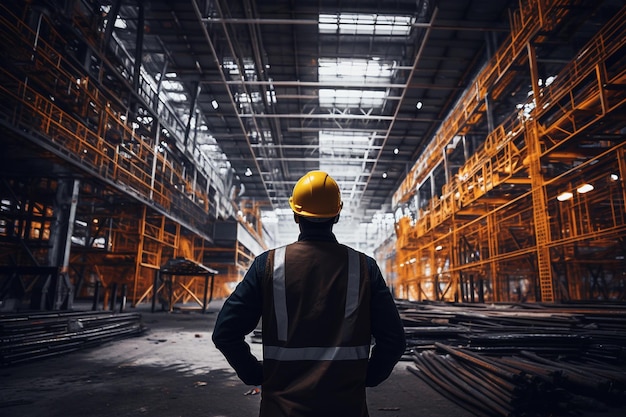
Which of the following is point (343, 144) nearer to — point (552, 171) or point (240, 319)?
point (552, 171)

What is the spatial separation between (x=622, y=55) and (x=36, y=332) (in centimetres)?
1327

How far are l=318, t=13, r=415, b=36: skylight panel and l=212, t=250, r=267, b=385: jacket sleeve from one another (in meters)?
16.0

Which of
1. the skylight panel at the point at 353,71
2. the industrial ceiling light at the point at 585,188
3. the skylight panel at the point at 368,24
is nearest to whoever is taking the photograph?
the industrial ceiling light at the point at 585,188

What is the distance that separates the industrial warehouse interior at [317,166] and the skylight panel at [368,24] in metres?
0.10

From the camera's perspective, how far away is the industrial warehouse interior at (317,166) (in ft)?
15.3

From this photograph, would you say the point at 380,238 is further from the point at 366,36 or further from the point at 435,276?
the point at 366,36

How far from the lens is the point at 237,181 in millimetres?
34281

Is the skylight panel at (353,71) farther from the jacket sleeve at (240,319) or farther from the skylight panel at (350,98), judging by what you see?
the jacket sleeve at (240,319)

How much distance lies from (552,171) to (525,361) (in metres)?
10.9

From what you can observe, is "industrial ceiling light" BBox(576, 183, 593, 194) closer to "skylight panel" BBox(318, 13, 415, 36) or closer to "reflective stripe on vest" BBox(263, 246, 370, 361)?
"skylight panel" BBox(318, 13, 415, 36)

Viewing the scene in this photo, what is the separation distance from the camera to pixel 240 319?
168cm

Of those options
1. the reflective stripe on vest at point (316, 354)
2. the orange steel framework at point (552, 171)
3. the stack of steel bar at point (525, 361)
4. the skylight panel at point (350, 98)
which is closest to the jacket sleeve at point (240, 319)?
the reflective stripe on vest at point (316, 354)

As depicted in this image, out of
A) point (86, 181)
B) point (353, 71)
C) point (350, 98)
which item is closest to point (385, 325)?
point (86, 181)

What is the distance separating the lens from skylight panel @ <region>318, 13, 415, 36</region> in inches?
638
